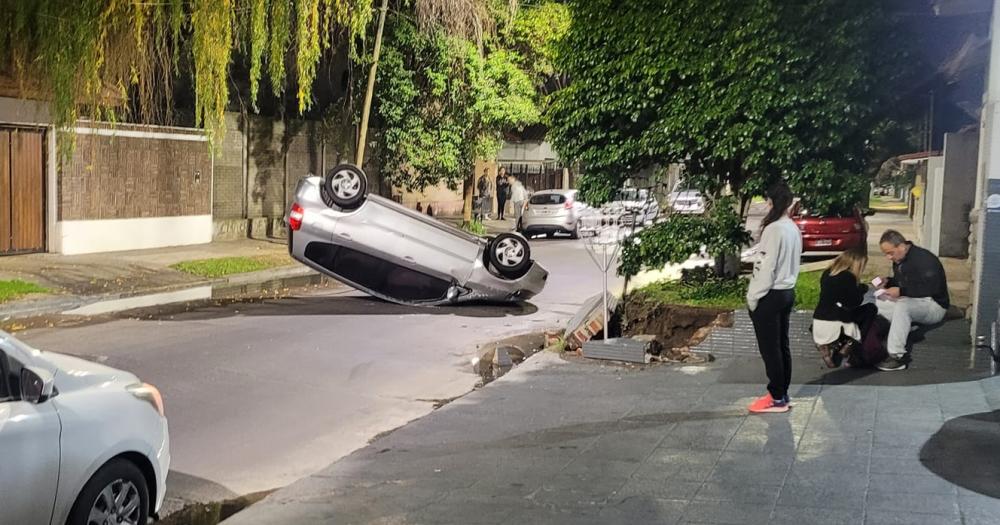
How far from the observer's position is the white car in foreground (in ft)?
15.1

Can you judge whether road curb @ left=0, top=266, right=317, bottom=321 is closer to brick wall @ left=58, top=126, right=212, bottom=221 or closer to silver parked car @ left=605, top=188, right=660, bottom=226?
brick wall @ left=58, top=126, right=212, bottom=221

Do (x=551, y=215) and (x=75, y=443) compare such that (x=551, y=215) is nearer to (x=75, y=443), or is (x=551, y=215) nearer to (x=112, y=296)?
(x=112, y=296)

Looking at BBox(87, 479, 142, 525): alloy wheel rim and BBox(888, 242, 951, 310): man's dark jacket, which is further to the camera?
BBox(888, 242, 951, 310): man's dark jacket

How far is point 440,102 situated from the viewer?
2659 cm

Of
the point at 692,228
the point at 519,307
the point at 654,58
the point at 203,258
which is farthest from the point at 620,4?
the point at 203,258

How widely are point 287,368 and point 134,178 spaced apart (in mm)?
12239

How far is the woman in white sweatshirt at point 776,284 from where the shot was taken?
25.5ft

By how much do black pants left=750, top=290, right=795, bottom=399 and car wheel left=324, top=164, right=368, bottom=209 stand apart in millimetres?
7434

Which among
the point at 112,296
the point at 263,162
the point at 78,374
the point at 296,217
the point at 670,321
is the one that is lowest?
the point at 112,296

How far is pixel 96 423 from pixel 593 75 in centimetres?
785

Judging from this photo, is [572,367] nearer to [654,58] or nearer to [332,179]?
[654,58]

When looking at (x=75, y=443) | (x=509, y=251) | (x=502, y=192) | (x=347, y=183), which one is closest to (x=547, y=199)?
(x=502, y=192)

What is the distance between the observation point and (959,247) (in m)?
15.8

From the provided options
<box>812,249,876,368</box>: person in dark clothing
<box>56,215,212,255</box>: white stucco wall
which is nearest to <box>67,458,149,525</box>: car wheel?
<box>812,249,876,368</box>: person in dark clothing
